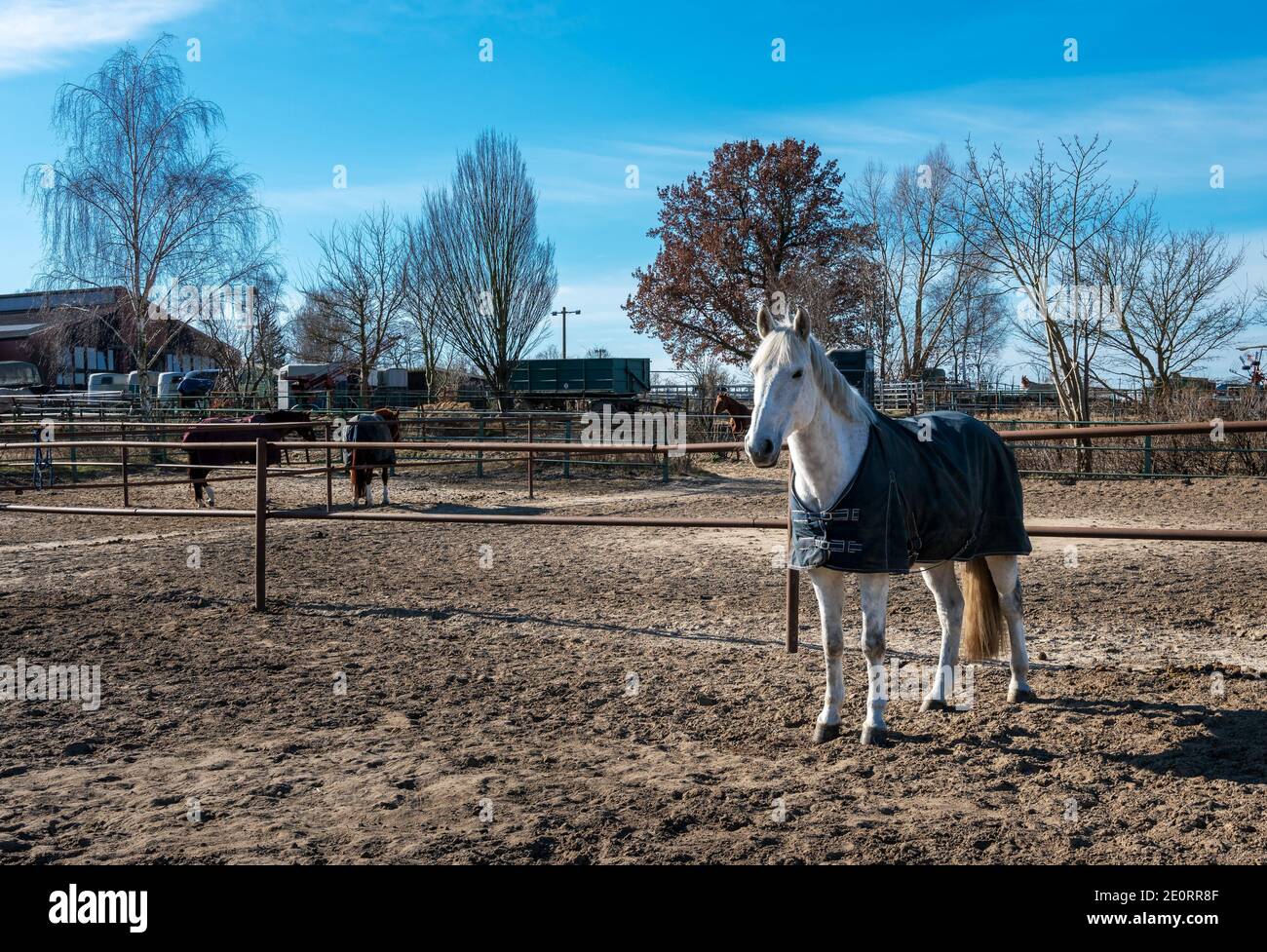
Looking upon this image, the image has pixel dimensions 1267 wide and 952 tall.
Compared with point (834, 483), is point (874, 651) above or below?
below

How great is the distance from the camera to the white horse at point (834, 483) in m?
3.34

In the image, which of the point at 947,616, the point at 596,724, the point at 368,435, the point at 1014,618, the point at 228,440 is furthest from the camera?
the point at 228,440

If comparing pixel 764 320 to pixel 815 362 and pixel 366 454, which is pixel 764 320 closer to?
pixel 815 362

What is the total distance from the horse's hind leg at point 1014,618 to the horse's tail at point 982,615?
0.10 ft

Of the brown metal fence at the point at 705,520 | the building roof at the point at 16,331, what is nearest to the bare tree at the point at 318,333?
the building roof at the point at 16,331

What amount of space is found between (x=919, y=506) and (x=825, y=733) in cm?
99

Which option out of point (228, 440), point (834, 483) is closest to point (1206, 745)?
point (834, 483)

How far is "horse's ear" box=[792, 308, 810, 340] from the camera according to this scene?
3.31m

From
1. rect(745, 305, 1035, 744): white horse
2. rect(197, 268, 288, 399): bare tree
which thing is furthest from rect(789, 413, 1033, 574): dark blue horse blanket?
rect(197, 268, 288, 399): bare tree

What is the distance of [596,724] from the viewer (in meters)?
3.90

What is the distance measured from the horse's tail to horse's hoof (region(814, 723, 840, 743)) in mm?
883

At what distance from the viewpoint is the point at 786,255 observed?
32219 millimetres

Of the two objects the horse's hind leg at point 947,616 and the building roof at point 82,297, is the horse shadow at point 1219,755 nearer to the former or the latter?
the horse's hind leg at point 947,616

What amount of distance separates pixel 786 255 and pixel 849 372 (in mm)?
11535
